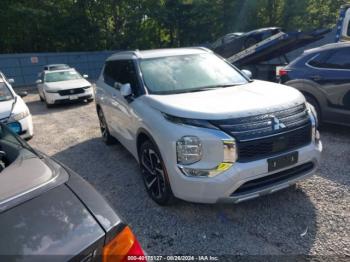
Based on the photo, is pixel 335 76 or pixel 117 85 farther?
pixel 335 76

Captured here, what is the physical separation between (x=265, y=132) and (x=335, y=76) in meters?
3.08

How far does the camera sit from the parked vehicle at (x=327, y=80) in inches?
199

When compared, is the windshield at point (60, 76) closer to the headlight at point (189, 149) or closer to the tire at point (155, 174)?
the tire at point (155, 174)

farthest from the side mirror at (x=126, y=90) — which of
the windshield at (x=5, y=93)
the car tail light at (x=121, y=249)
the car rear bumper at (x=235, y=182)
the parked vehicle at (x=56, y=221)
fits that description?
the windshield at (x=5, y=93)

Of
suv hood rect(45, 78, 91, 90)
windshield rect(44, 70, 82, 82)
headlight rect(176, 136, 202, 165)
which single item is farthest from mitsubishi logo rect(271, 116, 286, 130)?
windshield rect(44, 70, 82, 82)

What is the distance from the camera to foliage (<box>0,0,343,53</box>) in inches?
970

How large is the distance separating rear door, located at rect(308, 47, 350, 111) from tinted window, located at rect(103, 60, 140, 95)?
340cm

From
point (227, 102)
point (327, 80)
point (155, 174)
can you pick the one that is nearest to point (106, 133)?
point (155, 174)

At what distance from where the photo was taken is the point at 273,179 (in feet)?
9.87

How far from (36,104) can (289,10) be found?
2293cm

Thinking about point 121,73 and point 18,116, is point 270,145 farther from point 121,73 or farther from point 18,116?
point 18,116

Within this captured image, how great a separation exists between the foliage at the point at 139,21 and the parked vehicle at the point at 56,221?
2572 cm

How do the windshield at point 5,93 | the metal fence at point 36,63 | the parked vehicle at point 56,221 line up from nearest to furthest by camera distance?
1. the parked vehicle at point 56,221
2. the windshield at point 5,93
3. the metal fence at point 36,63

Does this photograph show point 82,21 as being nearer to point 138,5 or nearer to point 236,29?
point 138,5
